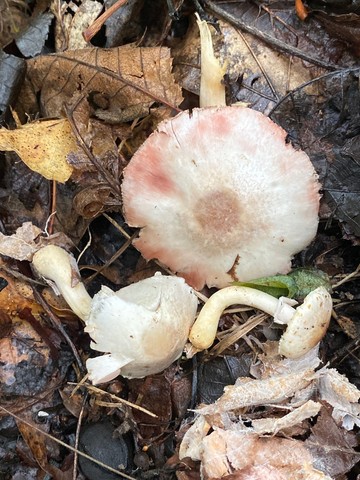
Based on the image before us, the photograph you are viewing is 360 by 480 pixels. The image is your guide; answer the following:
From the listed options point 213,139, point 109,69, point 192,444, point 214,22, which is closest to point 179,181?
point 213,139

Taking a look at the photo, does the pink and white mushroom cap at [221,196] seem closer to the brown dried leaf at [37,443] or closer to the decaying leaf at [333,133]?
the decaying leaf at [333,133]

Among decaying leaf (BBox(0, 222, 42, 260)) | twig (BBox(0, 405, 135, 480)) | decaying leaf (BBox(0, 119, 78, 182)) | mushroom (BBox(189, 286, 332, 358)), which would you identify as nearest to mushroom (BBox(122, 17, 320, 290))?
mushroom (BBox(189, 286, 332, 358))

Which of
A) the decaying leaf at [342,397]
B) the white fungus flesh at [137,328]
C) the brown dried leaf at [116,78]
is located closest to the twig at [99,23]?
the brown dried leaf at [116,78]

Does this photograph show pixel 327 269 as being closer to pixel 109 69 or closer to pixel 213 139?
pixel 213 139

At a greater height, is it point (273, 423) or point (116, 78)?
point (116, 78)

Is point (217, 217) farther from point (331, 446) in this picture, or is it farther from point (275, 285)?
point (331, 446)

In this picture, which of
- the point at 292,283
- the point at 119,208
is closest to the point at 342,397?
the point at 292,283

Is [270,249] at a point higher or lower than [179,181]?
lower
